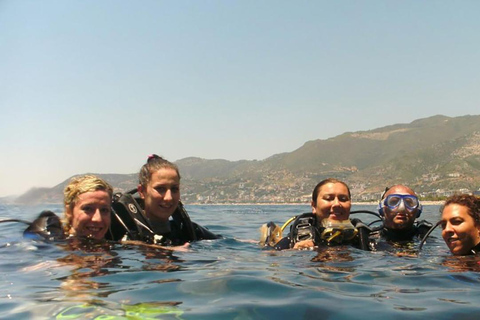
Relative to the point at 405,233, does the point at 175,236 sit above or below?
above

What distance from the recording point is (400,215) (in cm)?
848

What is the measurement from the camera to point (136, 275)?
4902 millimetres

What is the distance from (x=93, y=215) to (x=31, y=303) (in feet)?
6.76

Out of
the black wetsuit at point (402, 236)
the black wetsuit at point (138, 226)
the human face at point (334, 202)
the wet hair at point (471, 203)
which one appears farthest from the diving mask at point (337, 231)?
the black wetsuit at point (138, 226)

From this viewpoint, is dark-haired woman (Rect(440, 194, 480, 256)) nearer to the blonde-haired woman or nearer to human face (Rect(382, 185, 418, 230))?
human face (Rect(382, 185, 418, 230))

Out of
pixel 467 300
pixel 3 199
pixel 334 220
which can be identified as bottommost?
pixel 467 300

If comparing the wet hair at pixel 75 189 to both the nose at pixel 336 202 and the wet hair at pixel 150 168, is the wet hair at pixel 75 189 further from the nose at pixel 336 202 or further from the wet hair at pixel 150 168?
the nose at pixel 336 202

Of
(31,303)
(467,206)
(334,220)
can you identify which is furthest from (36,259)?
(467,206)

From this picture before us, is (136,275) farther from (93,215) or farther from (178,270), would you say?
(93,215)

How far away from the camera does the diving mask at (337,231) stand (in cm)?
662

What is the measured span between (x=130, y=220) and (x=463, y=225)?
4.55 m

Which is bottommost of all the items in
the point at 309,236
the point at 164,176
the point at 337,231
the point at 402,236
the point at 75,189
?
the point at 402,236

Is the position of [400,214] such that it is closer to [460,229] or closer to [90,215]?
[460,229]

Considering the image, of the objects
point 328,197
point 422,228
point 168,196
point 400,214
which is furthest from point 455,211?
point 168,196
